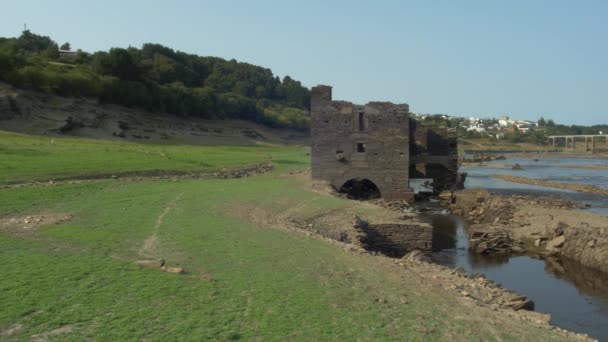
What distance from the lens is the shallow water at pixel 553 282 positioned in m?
A: 13.9

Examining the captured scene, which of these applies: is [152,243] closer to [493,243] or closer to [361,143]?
[493,243]

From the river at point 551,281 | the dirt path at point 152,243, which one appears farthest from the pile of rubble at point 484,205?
the dirt path at point 152,243

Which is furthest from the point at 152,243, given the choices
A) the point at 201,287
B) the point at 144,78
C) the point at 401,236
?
the point at 144,78

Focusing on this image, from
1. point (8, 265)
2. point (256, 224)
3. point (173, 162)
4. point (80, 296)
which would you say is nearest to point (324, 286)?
point (80, 296)

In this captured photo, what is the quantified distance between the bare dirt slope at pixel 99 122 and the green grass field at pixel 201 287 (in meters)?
34.9

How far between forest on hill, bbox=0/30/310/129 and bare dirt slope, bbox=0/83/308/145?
5.16ft

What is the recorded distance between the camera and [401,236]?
2044cm

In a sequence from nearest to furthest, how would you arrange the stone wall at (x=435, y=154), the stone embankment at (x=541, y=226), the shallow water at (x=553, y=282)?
the shallow water at (x=553, y=282)
the stone embankment at (x=541, y=226)
the stone wall at (x=435, y=154)

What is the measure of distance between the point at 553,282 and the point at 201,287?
45.4 ft

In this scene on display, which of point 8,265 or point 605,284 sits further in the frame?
point 605,284

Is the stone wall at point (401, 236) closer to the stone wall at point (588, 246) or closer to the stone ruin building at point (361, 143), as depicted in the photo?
the stone wall at point (588, 246)

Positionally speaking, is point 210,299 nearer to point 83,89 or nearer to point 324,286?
point 324,286

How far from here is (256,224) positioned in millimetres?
16922

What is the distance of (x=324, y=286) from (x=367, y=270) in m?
2.22
